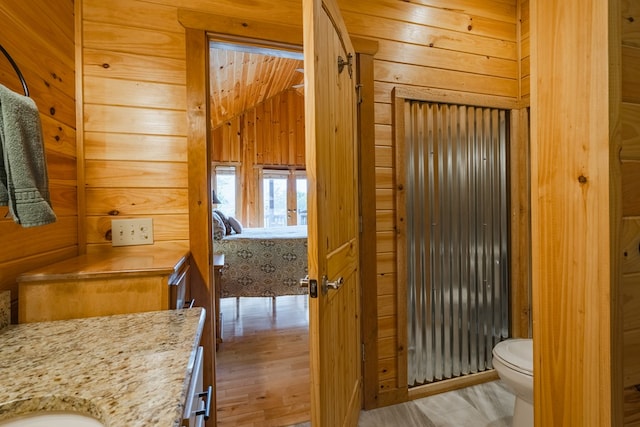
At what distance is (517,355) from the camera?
5.02ft

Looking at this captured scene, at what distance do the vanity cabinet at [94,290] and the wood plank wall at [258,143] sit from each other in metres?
5.88

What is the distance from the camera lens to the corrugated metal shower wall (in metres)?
1.94

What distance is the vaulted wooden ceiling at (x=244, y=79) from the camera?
3.90 metres

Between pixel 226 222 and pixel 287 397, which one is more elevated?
pixel 226 222

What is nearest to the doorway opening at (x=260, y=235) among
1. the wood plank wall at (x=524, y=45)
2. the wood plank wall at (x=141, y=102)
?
the wood plank wall at (x=141, y=102)

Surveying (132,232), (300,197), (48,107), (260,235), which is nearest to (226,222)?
(260,235)

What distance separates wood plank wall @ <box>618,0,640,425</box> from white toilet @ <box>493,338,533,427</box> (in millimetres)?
799

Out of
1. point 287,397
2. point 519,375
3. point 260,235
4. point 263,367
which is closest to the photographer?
point 519,375

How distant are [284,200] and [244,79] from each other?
118 inches

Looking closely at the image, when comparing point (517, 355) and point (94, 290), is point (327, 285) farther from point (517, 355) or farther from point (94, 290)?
point (517, 355)

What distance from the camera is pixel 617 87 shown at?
2.11ft

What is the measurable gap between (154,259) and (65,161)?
2.07 ft

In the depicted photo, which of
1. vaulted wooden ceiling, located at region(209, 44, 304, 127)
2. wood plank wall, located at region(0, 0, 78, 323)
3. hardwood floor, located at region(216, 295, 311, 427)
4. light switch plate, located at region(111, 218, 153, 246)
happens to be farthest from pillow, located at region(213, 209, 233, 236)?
wood plank wall, located at region(0, 0, 78, 323)

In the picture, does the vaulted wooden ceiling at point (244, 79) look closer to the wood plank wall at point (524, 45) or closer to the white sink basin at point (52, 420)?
the wood plank wall at point (524, 45)
